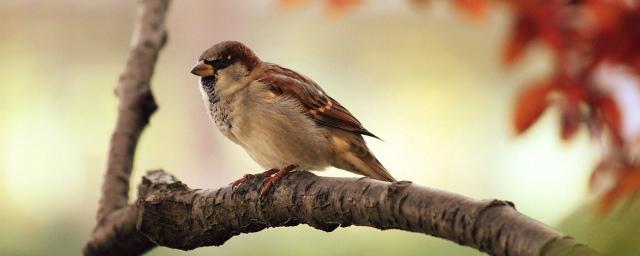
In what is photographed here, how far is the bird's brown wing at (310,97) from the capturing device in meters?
1.41

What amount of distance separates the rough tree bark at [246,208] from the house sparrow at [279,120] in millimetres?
107

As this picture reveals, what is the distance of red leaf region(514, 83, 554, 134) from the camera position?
157 cm

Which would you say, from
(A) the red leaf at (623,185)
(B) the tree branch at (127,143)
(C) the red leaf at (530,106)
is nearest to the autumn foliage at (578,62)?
(C) the red leaf at (530,106)

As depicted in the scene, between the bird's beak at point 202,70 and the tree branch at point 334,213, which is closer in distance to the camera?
the tree branch at point 334,213

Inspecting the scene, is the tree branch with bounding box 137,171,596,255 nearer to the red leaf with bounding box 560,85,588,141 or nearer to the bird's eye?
the bird's eye

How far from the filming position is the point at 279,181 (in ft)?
3.67

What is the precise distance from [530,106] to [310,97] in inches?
15.8

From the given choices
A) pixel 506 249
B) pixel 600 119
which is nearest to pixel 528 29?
pixel 600 119

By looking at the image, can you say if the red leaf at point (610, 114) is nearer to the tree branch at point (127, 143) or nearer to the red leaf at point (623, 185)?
the red leaf at point (623, 185)

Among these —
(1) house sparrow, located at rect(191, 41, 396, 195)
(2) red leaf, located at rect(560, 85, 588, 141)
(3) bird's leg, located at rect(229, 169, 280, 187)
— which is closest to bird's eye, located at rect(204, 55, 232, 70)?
(1) house sparrow, located at rect(191, 41, 396, 195)

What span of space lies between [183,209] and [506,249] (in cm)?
52

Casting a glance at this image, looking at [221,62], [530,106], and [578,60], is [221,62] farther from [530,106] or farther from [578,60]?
[578,60]

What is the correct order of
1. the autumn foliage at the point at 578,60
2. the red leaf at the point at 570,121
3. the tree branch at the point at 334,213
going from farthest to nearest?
the red leaf at the point at 570,121 → the autumn foliage at the point at 578,60 → the tree branch at the point at 334,213

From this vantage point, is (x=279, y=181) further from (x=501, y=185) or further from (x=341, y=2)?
(x=501, y=185)
